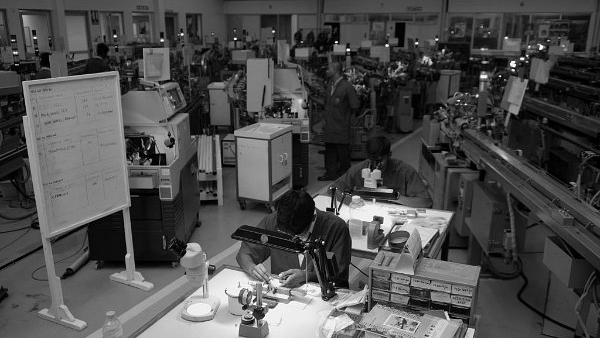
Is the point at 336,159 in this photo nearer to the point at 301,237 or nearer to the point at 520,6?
the point at 301,237

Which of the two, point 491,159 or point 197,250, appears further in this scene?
point 491,159

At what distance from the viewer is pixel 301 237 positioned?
7.49ft

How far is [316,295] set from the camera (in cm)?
244

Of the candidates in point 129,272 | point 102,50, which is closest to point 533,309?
point 129,272

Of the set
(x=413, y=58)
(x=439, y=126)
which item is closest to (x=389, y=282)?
(x=439, y=126)

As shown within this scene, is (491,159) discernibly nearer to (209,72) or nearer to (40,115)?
(40,115)

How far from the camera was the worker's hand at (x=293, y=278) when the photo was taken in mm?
2480

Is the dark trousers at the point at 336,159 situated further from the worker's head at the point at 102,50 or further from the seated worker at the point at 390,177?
the worker's head at the point at 102,50

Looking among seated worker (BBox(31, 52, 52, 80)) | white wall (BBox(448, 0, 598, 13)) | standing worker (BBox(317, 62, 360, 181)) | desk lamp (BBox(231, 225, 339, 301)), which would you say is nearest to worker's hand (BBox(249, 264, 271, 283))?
desk lamp (BBox(231, 225, 339, 301))

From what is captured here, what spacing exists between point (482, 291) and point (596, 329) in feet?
3.10

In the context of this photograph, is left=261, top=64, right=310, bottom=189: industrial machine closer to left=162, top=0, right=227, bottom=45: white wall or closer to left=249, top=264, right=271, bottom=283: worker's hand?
left=249, top=264, right=271, bottom=283: worker's hand

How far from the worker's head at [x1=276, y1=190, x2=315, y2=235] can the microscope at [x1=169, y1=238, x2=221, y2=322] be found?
42 cm

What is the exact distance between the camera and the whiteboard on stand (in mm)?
3119

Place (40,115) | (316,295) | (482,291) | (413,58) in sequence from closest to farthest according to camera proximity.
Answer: (316,295) → (40,115) → (482,291) → (413,58)
